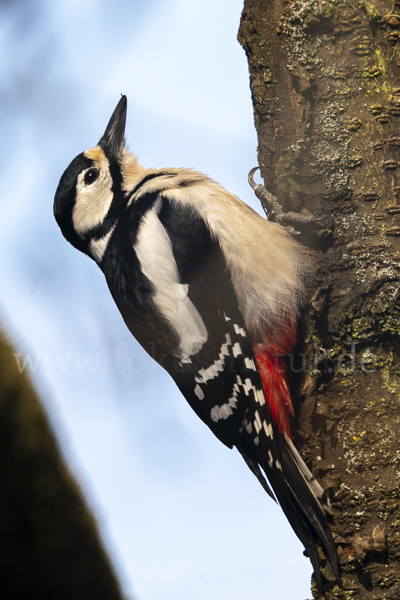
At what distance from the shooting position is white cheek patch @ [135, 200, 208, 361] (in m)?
1.79

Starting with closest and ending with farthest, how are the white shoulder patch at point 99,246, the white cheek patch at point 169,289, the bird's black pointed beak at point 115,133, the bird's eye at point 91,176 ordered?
the white cheek patch at point 169,289 → the white shoulder patch at point 99,246 → the bird's eye at point 91,176 → the bird's black pointed beak at point 115,133

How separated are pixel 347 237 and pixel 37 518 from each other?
5.62 ft

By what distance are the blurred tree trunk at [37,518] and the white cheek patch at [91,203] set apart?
66 centimetres

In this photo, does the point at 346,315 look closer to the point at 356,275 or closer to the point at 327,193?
the point at 356,275

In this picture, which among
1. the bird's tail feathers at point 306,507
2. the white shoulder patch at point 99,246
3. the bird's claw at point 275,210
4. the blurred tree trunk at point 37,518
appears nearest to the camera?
the bird's tail feathers at point 306,507

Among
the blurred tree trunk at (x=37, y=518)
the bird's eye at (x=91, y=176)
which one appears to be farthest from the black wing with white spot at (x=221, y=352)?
the blurred tree trunk at (x=37, y=518)

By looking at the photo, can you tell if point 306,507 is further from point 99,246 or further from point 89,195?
point 89,195

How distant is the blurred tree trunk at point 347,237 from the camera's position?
1428mm

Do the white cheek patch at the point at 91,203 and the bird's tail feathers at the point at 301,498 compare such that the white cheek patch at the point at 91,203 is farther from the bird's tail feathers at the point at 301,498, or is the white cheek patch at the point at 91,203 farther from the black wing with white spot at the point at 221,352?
the bird's tail feathers at the point at 301,498

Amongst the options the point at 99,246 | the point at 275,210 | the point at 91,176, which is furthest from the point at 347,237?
the point at 91,176

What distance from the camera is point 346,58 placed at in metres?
1.59

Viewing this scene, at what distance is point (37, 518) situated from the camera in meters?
1.96

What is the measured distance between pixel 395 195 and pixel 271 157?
0.50 metres

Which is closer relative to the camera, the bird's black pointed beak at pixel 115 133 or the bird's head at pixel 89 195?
the bird's head at pixel 89 195
